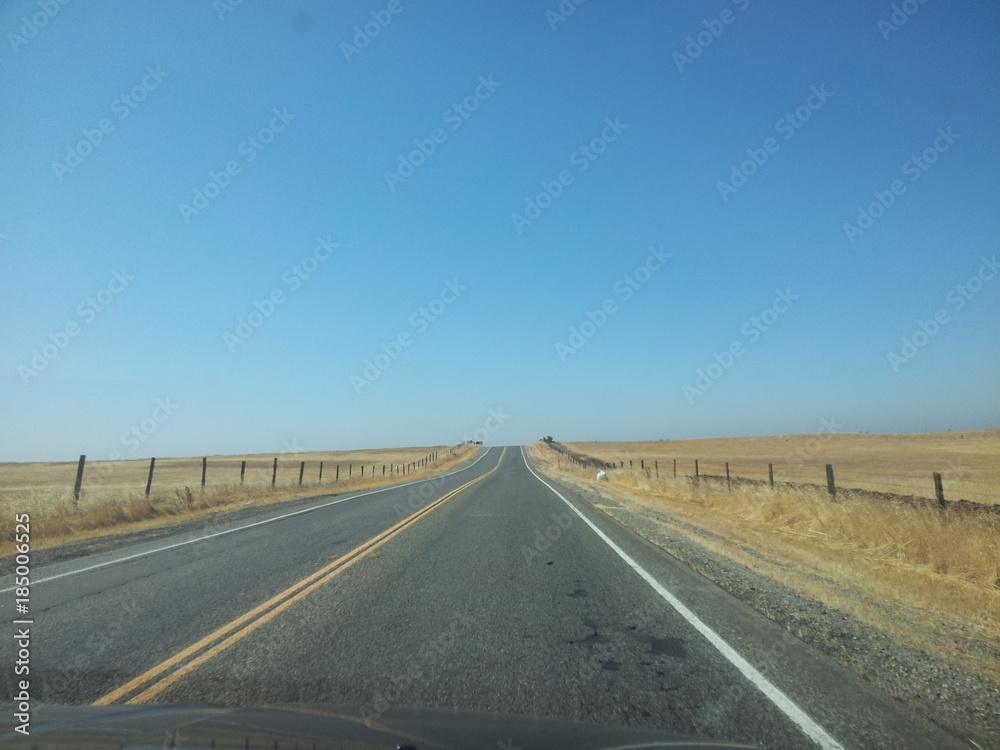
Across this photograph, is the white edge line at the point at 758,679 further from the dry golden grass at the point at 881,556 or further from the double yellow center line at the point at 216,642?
the double yellow center line at the point at 216,642

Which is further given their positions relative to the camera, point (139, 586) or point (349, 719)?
point (139, 586)

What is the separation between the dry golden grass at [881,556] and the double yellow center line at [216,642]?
6.26m

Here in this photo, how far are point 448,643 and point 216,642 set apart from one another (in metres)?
2.07

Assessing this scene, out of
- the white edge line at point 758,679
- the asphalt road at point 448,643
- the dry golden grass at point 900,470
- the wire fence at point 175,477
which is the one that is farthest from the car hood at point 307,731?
the wire fence at point 175,477

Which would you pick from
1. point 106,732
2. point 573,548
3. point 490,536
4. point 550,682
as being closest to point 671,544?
point 573,548

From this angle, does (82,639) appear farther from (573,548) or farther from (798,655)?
(573,548)

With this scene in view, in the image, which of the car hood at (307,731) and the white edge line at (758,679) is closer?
the car hood at (307,731)

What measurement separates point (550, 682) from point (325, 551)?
6.40 metres

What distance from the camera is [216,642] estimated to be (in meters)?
5.03

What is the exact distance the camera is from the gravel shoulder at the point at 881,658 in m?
3.81

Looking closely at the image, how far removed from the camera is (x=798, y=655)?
485 centimetres

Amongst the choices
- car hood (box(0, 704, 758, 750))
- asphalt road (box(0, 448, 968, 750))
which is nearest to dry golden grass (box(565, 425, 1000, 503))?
asphalt road (box(0, 448, 968, 750))

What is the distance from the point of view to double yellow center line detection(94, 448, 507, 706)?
157 inches

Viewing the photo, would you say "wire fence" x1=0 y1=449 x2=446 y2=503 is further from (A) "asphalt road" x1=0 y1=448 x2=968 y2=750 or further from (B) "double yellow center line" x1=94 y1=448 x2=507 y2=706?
(B) "double yellow center line" x1=94 y1=448 x2=507 y2=706
